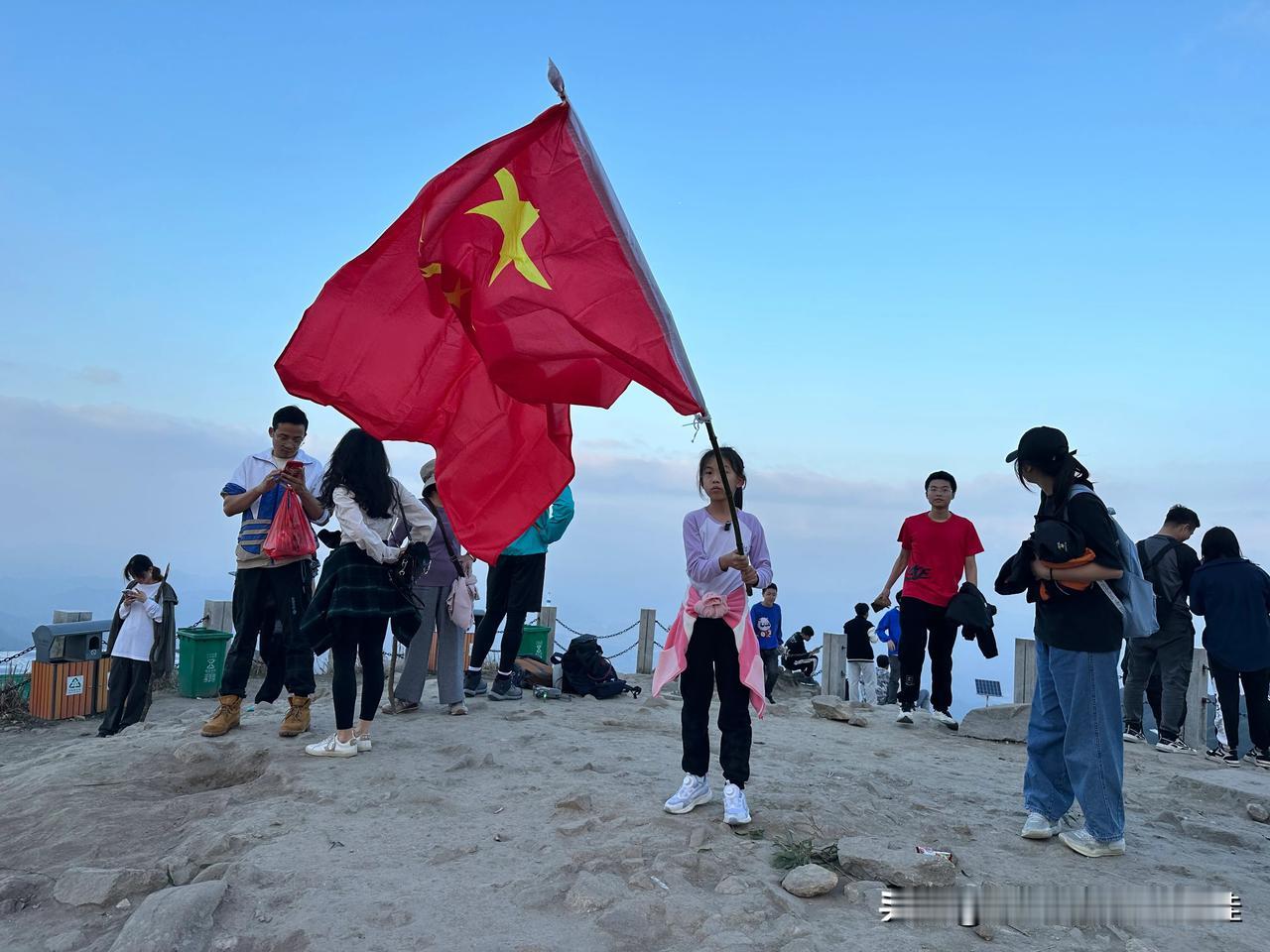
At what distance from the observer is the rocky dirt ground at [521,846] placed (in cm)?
306

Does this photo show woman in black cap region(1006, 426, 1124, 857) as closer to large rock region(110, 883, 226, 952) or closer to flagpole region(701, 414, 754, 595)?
flagpole region(701, 414, 754, 595)

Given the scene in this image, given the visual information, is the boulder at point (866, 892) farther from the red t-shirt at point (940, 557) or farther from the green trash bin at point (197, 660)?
the green trash bin at point (197, 660)

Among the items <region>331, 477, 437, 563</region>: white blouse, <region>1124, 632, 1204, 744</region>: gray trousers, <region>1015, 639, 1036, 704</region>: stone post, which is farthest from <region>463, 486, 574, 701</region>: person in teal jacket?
<region>1015, 639, 1036, 704</region>: stone post

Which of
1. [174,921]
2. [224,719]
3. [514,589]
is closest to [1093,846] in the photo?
[174,921]

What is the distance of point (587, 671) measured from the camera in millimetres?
8281

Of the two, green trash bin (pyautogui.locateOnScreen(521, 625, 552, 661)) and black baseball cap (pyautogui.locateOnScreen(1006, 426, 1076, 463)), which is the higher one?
black baseball cap (pyautogui.locateOnScreen(1006, 426, 1076, 463))

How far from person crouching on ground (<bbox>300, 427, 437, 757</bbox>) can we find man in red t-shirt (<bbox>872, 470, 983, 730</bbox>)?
420 centimetres

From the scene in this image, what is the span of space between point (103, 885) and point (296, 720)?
2057 millimetres

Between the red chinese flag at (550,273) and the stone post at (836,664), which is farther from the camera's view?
the stone post at (836,664)

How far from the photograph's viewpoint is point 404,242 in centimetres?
458

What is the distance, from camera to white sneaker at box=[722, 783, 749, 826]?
395cm

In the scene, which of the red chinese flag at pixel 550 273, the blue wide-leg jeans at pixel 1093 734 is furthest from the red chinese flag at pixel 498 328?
the blue wide-leg jeans at pixel 1093 734

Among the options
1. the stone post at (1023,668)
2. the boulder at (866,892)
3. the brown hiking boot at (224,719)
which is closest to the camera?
the boulder at (866,892)

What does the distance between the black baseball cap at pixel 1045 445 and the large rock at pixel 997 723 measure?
4181 millimetres
